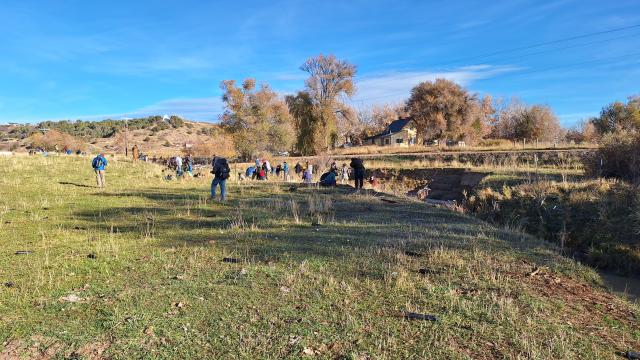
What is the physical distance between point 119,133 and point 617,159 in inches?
4102

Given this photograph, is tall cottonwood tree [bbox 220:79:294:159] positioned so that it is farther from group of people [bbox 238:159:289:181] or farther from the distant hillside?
group of people [bbox 238:159:289:181]

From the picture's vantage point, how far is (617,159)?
18.9m

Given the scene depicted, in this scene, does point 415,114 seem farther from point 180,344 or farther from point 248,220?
point 180,344

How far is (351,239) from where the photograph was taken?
8.51 m

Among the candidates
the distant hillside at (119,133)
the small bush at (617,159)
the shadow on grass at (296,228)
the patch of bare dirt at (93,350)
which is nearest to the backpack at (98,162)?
the shadow on grass at (296,228)

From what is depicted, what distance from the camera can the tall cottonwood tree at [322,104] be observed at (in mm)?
56188

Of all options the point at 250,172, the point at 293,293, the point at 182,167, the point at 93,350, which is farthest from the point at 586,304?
the point at 182,167

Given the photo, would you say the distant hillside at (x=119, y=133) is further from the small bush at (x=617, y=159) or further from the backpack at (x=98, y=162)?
the small bush at (x=617, y=159)

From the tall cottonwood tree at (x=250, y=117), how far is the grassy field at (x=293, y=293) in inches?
2100

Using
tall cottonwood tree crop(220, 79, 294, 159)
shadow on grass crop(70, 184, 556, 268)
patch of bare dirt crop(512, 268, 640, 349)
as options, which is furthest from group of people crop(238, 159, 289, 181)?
tall cottonwood tree crop(220, 79, 294, 159)

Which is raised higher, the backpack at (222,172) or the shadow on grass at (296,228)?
the backpack at (222,172)

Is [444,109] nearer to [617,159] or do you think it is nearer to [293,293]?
[617,159]

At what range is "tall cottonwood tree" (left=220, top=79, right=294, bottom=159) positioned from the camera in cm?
6281

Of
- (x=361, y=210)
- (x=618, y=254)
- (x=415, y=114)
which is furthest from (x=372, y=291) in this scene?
(x=415, y=114)
